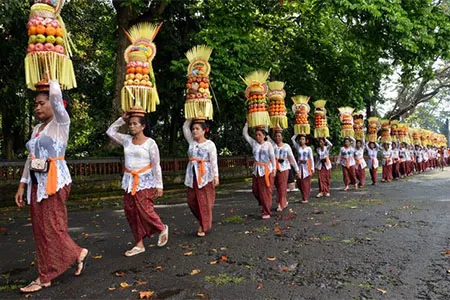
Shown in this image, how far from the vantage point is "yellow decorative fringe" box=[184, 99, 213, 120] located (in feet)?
20.3

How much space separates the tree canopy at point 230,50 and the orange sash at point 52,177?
583 cm

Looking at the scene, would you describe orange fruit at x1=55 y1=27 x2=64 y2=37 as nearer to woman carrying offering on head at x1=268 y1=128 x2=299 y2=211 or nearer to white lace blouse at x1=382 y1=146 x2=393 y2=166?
woman carrying offering on head at x1=268 y1=128 x2=299 y2=211

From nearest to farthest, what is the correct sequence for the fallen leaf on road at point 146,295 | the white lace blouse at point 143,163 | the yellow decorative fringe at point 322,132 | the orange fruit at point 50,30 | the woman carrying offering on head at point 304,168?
the fallen leaf on road at point 146,295 < the orange fruit at point 50,30 < the white lace blouse at point 143,163 < the woman carrying offering on head at point 304,168 < the yellow decorative fringe at point 322,132

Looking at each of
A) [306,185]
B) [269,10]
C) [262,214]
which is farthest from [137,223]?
[269,10]

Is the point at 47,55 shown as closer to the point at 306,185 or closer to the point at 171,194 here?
the point at 306,185

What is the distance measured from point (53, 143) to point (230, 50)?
771 cm

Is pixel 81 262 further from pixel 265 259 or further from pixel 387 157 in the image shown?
pixel 387 157

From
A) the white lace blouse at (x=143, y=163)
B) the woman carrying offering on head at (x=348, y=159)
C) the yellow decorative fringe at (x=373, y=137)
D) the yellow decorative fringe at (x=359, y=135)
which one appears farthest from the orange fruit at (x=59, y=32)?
the yellow decorative fringe at (x=373, y=137)

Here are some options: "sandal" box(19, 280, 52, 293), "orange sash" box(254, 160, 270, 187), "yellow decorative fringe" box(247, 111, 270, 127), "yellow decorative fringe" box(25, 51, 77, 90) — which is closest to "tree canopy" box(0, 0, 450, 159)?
"yellow decorative fringe" box(247, 111, 270, 127)

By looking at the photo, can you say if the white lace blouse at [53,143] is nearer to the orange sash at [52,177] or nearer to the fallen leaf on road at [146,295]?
the orange sash at [52,177]

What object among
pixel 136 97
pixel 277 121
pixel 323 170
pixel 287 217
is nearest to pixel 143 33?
pixel 136 97

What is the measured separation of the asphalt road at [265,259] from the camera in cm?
358

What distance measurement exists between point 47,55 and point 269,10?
10.8 meters

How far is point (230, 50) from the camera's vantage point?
429 inches
